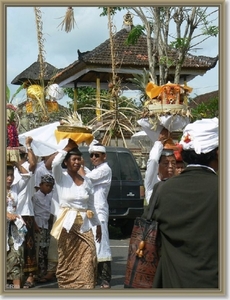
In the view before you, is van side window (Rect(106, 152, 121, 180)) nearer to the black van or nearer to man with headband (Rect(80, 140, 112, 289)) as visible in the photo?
the black van

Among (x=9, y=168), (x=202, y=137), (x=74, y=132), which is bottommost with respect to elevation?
(x=9, y=168)

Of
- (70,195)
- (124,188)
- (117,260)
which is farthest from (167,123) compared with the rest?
(124,188)

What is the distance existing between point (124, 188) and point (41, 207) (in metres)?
3.92

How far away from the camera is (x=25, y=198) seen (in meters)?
7.87

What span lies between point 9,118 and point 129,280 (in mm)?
3258

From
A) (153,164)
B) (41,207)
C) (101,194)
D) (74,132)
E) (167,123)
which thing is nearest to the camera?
(153,164)

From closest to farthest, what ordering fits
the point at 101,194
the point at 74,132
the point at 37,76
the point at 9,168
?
1. the point at 74,132
2. the point at 9,168
3. the point at 101,194
4. the point at 37,76

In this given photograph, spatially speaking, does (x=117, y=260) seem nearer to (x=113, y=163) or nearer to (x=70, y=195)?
(x=113, y=163)

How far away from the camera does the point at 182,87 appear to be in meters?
7.28

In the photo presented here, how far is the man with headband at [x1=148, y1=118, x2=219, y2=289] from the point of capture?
14.0ft

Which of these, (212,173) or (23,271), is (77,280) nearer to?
(23,271)

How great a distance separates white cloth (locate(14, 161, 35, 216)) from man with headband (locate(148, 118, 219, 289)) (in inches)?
140

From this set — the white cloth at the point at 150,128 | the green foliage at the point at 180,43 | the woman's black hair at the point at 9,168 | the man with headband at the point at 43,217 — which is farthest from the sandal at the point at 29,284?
the green foliage at the point at 180,43

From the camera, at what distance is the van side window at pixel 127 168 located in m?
12.7
